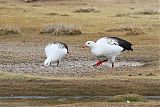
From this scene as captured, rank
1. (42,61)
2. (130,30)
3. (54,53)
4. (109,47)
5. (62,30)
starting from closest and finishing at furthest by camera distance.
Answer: (109,47) < (54,53) < (42,61) < (62,30) < (130,30)

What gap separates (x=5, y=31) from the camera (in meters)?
35.2

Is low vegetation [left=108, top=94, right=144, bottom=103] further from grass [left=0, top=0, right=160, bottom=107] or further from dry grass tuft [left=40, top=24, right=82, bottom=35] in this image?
dry grass tuft [left=40, top=24, right=82, bottom=35]

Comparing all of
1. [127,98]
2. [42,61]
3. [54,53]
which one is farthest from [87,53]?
[127,98]

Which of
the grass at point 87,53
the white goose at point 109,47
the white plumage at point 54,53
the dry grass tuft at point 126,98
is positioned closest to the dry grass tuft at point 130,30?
the grass at point 87,53

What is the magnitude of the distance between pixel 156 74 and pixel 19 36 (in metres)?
15.9

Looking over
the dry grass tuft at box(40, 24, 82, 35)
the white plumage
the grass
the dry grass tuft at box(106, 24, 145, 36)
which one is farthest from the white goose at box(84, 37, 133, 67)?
the dry grass tuft at box(40, 24, 82, 35)

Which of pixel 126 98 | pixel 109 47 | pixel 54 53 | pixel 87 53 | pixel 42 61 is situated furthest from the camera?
pixel 87 53

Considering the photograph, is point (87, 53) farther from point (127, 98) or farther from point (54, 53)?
point (127, 98)

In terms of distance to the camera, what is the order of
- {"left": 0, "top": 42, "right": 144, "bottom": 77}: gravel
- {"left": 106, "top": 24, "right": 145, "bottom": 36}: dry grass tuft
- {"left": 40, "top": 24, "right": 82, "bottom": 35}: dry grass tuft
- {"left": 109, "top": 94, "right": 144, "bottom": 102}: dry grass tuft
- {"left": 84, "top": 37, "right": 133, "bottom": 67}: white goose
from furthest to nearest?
{"left": 40, "top": 24, "right": 82, "bottom": 35}: dry grass tuft → {"left": 106, "top": 24, "right": 145, "bottom": 36}: dry grass tuft → {"left": 84, "top": 37, "right": 133, "bottom": 67}: white goose → {"left": 0, "top": 42, "right": 144, "bottom": 77}: gravel → {"left": 109, "top": 94, "right": 144, "bottom": 102}: dry grass tuft

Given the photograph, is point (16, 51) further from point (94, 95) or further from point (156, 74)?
point (94, 95)

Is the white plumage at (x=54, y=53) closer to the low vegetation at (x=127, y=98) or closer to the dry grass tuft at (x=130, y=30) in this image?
the low vegetation at (x=127, y=98)

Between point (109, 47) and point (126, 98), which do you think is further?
point (109, 47)

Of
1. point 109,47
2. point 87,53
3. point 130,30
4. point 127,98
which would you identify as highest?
point 109,47

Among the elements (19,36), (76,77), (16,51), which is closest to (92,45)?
(76,77)
